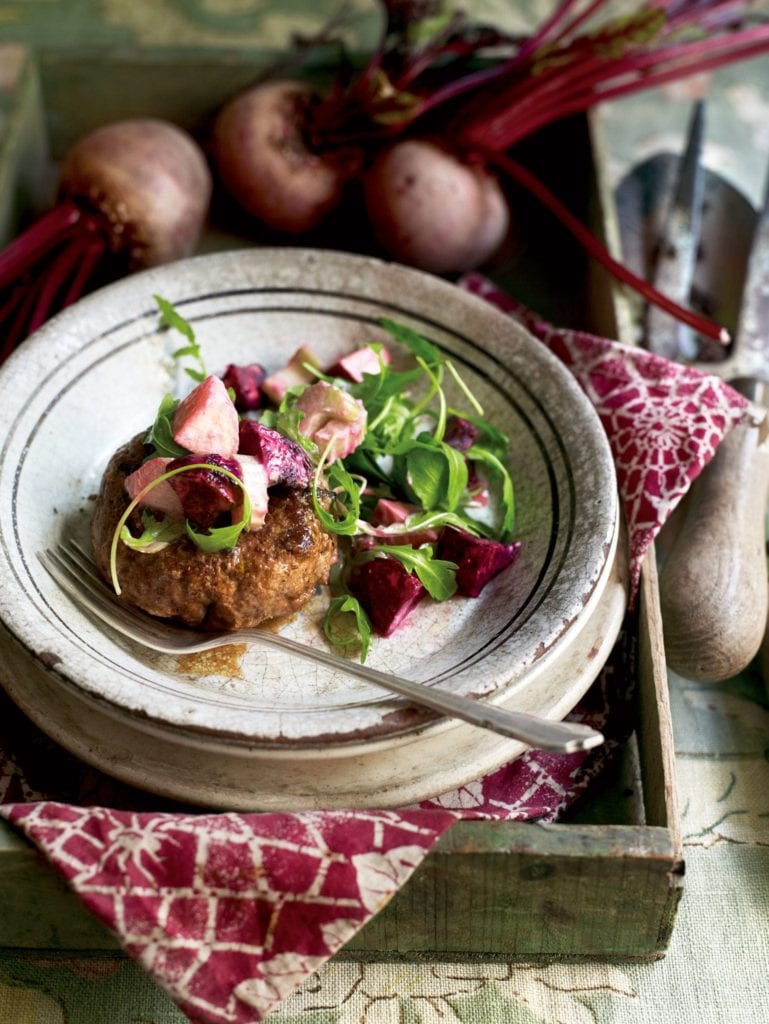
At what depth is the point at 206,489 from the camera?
1.68 meters

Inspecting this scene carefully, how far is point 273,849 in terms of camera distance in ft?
4.91

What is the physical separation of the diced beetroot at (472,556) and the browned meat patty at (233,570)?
0.22 metres

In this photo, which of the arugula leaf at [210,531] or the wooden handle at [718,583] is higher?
the arugula leaf at [210,531]

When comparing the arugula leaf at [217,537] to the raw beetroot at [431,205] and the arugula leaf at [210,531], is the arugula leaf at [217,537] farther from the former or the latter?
the raw beetroot at [431,205]

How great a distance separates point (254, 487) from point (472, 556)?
1.23ft

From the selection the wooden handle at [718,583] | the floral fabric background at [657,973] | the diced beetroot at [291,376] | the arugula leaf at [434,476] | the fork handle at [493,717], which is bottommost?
the floral fabric background at [657,973]

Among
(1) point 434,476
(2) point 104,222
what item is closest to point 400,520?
(1) point 434,476

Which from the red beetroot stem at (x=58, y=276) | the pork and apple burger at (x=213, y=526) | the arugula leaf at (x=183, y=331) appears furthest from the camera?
the red beetroot stem at (x=58, y=276)

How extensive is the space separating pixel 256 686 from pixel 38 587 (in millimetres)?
359

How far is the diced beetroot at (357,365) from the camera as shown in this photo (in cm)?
213

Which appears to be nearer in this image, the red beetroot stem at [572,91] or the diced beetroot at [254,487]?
the diced beetroot at [254,487]

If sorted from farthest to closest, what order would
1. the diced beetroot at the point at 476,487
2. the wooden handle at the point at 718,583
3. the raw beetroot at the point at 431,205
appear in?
the raw beetroot at the point at 431,205 < the diced beetroot at the point at 476,487 < the wooden handle at the point at 718,583

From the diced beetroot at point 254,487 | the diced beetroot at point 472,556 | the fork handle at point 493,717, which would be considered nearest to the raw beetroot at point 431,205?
the diced beetroot at point 472,556

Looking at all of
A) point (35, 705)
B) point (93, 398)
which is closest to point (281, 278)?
point (93, 398)
